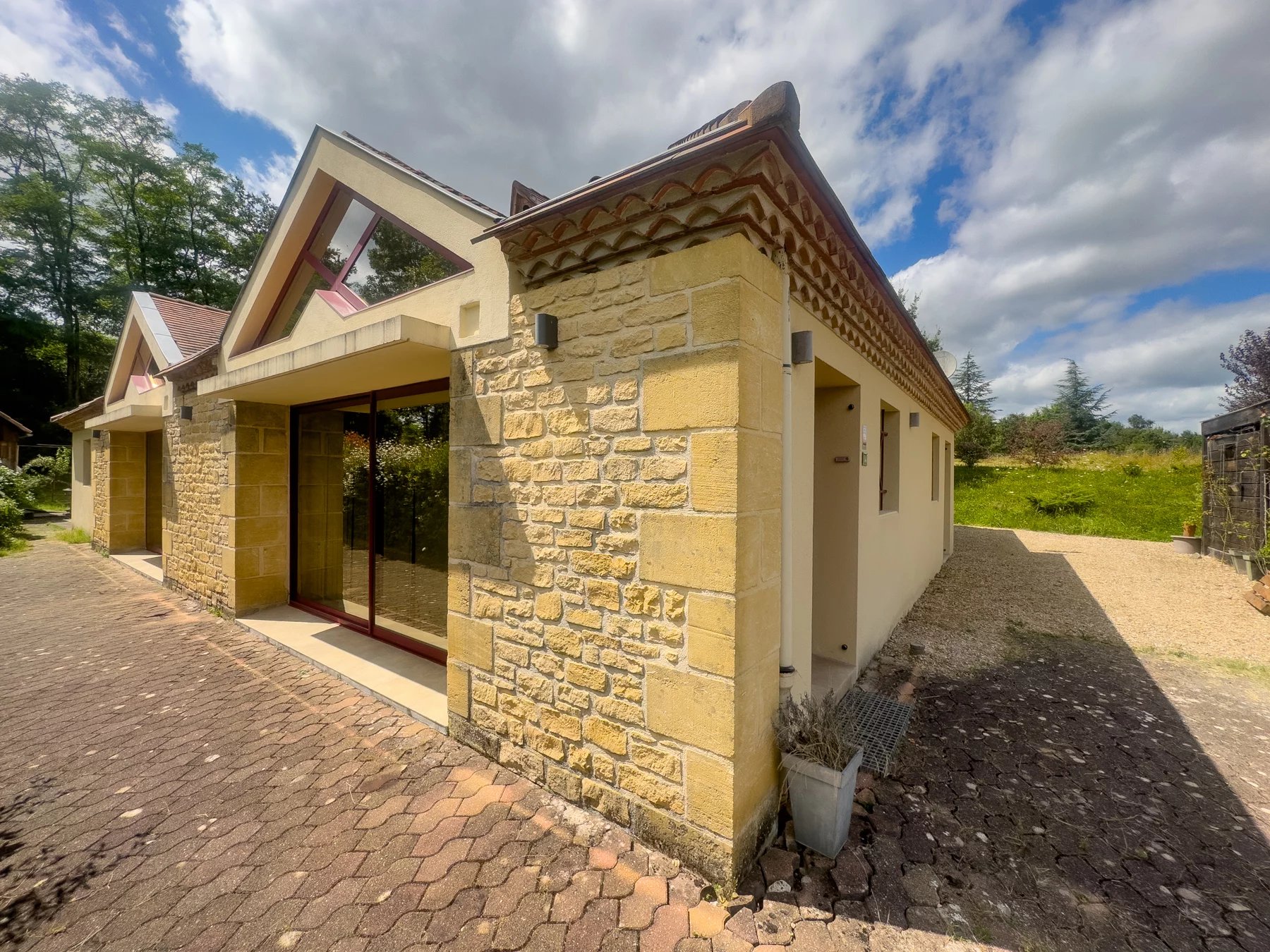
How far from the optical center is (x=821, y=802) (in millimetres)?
2715

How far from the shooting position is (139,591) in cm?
835

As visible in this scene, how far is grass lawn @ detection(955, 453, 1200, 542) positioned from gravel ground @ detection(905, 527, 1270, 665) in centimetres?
333

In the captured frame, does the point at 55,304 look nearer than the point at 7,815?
No

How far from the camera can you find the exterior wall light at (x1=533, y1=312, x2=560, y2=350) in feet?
10.5

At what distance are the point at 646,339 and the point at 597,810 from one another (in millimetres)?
2941

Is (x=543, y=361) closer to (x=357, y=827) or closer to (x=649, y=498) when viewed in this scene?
(x=649, y=498)

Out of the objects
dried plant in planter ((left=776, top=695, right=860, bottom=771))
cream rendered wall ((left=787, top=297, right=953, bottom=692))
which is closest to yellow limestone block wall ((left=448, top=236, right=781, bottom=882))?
dried plant in planter ((left=776, top=695, right=860, bottom=771))

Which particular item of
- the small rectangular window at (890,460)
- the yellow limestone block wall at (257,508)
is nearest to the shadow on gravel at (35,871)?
the yellow limestone block wall at (257,508)

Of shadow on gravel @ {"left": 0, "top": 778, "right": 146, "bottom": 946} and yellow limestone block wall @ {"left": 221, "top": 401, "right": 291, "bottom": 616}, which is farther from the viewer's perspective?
yellow limestone block wall @ {"left": 221, "top": 401, "right": 291, "bottom": 616}

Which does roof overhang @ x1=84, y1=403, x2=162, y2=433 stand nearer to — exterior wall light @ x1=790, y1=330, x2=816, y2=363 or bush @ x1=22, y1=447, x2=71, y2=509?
exterior wall light @ x1=790, y1=330, x2=816, y2=363

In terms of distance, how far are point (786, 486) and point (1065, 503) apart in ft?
66.4

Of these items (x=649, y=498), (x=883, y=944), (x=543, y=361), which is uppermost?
(x=543, y=361)

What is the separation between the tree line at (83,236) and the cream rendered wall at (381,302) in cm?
2814

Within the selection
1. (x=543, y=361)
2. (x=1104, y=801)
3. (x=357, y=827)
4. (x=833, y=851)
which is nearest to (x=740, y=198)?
(x=543, y=361)
